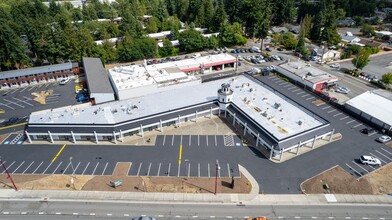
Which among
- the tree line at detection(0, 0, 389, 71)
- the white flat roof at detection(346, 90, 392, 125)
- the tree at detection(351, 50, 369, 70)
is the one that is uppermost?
the tree line at detection(0, 0, 389, 71)

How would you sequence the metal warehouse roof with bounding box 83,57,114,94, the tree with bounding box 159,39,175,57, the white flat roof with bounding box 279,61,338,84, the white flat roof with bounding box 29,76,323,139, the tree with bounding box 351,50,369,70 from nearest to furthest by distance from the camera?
the white flat roof with bounding box 29,76,323,139 → the metal warehouse roof with bounding box 83,57,114,94 → the white flat roof with bounding box 279,61,338,84 → the tree with bounding box 351,50,369,70 → the tree with bounding box 159,39,175,57

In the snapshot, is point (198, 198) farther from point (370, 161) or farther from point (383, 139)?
point (383, 139)

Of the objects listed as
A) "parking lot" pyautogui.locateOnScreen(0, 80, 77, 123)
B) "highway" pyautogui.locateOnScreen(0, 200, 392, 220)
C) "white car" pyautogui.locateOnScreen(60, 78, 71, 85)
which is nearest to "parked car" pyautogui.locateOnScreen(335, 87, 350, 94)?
"highway" pyautogui.locateOnScreen(0, 200, 392, 220)

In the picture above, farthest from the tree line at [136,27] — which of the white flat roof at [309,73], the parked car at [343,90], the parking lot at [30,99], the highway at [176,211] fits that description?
the highway at [176,211]

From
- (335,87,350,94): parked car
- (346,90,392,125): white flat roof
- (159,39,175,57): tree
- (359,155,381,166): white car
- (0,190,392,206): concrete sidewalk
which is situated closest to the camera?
(0,190,392,206): concrete sidewalk

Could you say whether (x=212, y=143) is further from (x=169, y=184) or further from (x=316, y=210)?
(x=316, y=210)

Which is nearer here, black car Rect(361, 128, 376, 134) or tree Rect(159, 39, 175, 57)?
black car Rect(361, 128, 376, 134)

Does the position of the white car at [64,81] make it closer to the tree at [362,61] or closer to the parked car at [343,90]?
the parked car at [343,90]

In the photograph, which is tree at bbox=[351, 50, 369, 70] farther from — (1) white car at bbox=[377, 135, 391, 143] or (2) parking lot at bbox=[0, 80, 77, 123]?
(2) parking lot at bbox=[0, 80, 77, 123]
